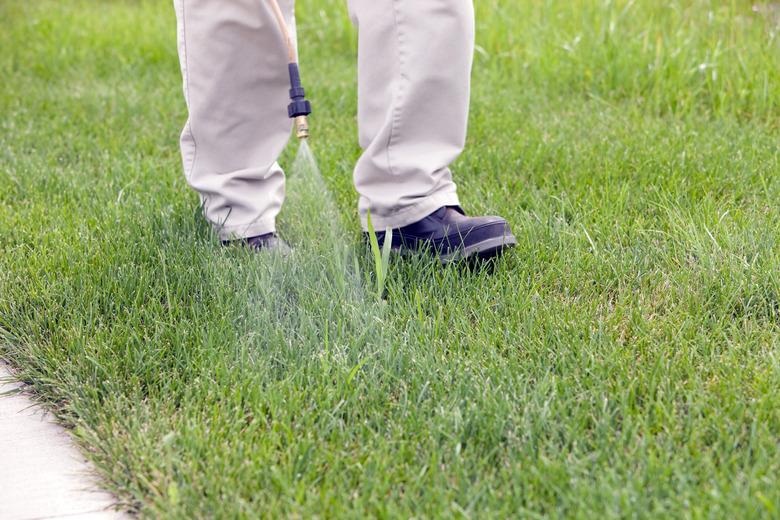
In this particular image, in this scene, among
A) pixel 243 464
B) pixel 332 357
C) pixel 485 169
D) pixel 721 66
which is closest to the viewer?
pixel 243 464

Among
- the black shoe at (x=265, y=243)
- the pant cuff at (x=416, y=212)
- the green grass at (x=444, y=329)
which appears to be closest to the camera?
the green grass at (x=444, y=329)

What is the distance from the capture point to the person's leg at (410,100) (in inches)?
75.5

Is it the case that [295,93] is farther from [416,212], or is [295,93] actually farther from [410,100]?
[416,212]

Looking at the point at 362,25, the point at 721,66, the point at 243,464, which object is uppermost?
the point at 362,25

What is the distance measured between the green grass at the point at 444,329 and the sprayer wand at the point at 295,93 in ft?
1.03

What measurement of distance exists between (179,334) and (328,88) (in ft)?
7.23

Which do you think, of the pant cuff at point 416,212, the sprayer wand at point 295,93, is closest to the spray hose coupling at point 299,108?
the sprayer wand at point 295,93

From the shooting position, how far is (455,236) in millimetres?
2035

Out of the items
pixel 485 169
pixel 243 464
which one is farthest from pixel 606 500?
pixel 485 169

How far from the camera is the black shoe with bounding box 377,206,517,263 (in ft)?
6.59

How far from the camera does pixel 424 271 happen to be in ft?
6.63

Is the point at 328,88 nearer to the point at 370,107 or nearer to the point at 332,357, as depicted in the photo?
the point at 370,107

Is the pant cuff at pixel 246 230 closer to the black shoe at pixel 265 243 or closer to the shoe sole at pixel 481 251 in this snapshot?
the black shoe at pixel 265 243

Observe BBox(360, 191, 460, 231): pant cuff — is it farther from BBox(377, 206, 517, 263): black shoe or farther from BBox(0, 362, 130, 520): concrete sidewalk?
BBox(0, 362, 130, 520): concrete sidewalk
